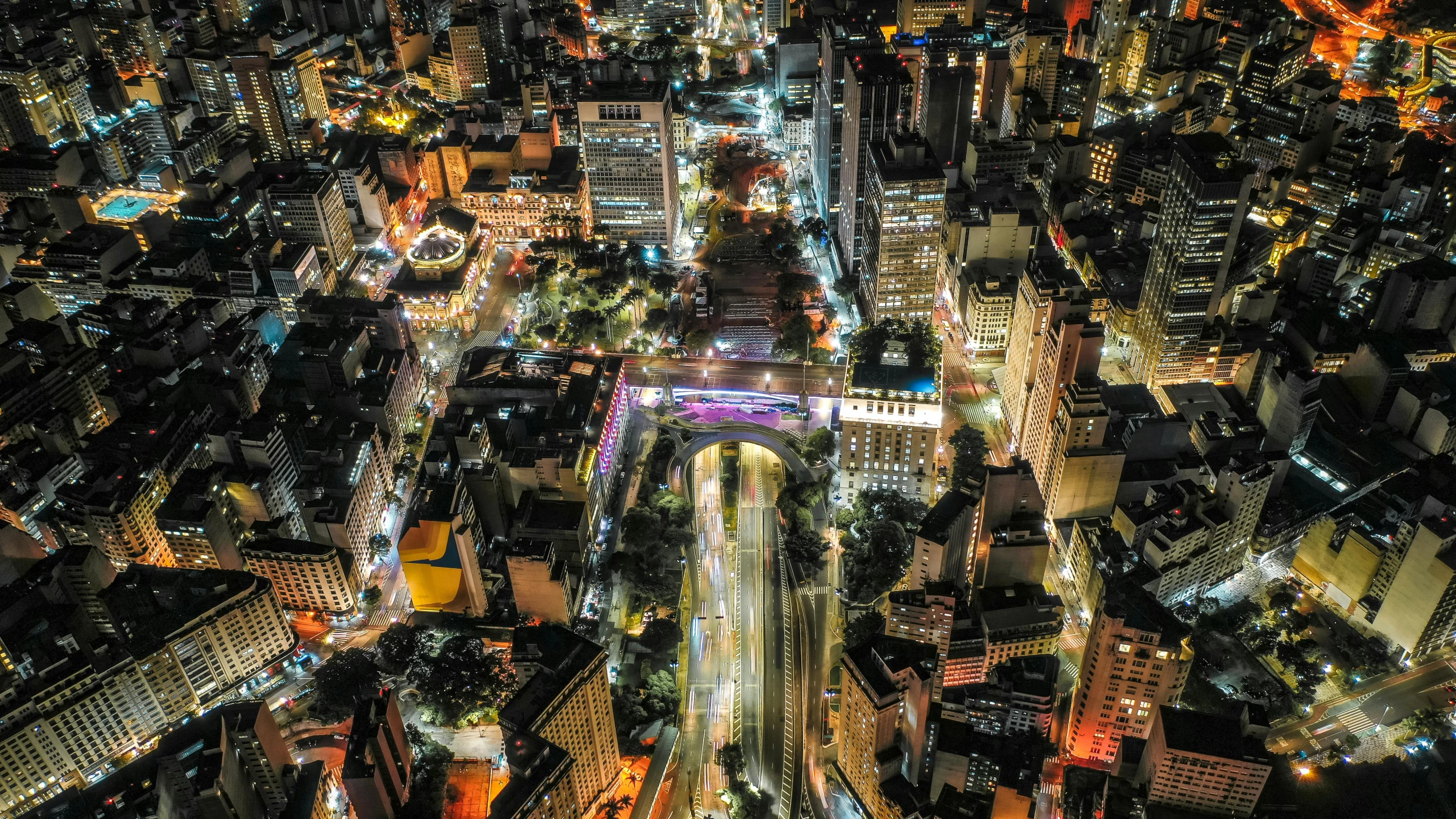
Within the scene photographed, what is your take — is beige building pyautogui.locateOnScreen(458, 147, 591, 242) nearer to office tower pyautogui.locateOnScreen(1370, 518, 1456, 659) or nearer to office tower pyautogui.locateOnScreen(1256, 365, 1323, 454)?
office tower pyautogui.locateOnScreen(1256, 365, 1323, 454)

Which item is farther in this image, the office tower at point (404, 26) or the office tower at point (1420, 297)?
the office tower at point (404, 26)

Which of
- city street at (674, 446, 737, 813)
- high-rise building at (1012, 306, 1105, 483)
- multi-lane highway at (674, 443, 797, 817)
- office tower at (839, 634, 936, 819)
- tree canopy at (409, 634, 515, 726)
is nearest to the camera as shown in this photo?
office tower at (839, 634, 936, 819)

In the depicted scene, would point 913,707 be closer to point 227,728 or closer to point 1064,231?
point 227,728

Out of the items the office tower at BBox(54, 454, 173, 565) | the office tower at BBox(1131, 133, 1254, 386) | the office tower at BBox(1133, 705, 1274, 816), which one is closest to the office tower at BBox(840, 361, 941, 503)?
the office tower at BBox(1131, 133, 1254, 386)

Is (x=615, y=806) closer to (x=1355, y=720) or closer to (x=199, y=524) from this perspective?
(x=199, y=524)

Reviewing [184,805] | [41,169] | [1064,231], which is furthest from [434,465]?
[41,169]

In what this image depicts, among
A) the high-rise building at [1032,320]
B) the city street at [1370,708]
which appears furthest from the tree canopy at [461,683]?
the city street at [1370,708]

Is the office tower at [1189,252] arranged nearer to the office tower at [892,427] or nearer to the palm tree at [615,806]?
the office tower at [892,427]
